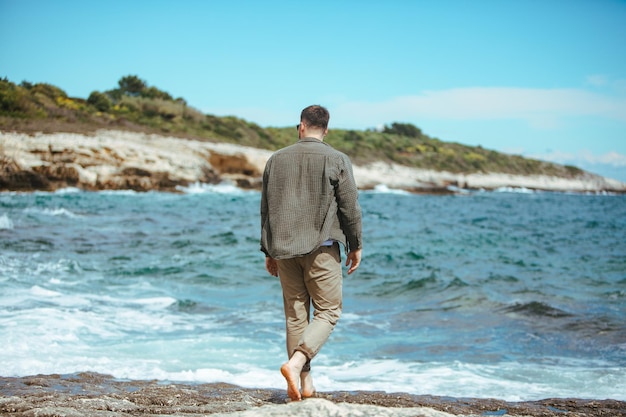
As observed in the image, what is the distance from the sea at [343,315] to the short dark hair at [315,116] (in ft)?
8.15

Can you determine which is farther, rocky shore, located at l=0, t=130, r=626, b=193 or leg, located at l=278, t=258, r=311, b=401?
rocky shore, located at l=0, t=130, r=626, b=193

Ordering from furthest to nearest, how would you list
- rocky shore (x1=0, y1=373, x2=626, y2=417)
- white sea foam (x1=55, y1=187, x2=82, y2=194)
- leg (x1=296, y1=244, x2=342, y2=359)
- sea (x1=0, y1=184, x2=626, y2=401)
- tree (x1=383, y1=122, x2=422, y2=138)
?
tree (x1=383, y1=122, x2=422, y2=138)
white sea foam (x1=55, y1=187, x2=82, y2=194)
sea (x1=0, y1=184, x2=626, y2=401)
leg (x1=296, y1=244, x2=342, y2=359)
rocky shore (x1=0, y1=373, x2=626, y2=417)

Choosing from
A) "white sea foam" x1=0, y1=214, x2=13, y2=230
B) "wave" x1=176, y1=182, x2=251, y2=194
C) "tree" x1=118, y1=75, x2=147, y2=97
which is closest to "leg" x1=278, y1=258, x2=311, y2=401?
"white sea foam" x1=0, y1=214, x2=13, y2=230

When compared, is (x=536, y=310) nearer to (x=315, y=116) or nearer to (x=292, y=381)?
(x=315, y=116)

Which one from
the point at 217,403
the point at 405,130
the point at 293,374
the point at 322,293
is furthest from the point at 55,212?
the point at 405,130

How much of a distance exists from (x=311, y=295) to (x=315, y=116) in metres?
1.18

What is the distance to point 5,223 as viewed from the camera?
55.5ft

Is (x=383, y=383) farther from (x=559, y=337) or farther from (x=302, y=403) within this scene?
(x=559, y=337)

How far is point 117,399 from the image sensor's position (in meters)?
4.10

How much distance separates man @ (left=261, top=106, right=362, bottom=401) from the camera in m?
3.93

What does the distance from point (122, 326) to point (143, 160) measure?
96.1 feet

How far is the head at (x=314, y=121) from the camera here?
4.14m

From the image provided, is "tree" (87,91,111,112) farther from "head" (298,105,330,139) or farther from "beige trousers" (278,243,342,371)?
"beige trousers" (278,243,342,371)

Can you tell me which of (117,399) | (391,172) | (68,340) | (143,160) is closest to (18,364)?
(68,340)
